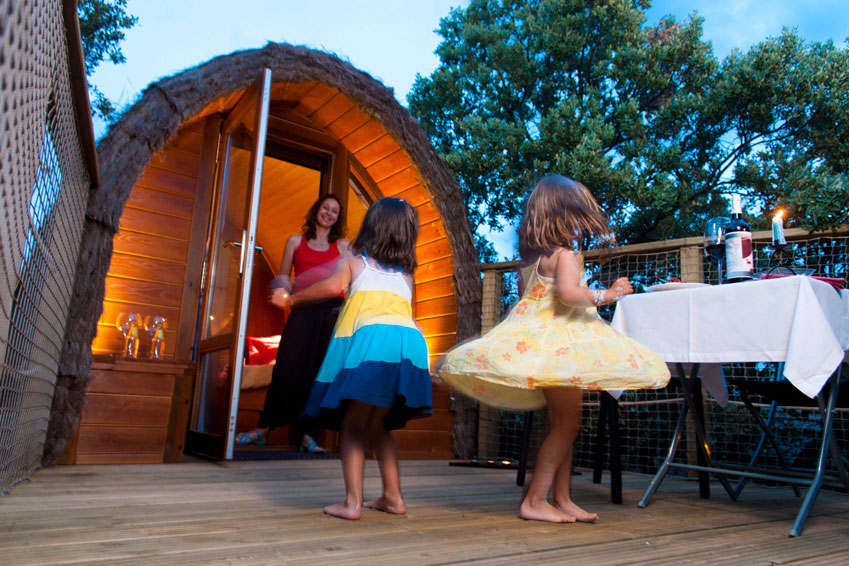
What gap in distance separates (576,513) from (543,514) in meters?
0.13

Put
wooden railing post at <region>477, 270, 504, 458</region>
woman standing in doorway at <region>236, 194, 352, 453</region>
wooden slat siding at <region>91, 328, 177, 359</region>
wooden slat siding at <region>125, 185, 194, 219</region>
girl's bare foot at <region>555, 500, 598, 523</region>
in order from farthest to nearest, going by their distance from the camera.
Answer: wooden railing post at <region>477, 270, 504, 458</region>, wooden slat siding at <region>125, 185, 194, 219</region>, wooden slat siding at <region>91, 328, 177, 359</region>, woman standing in doorway at <region>236, 194, 352, 453</region>, girl's bare foot at <region>555, 500, 598, 523</region>

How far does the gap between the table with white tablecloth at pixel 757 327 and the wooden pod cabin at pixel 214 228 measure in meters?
1.97

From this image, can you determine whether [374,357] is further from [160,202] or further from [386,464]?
[160,202]

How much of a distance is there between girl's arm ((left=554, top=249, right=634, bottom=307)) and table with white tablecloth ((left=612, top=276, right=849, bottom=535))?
0.49 metres

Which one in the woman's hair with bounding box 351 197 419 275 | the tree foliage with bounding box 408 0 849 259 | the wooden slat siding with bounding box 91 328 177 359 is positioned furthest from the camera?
the tree foliage with bounding box 408 0 849 259

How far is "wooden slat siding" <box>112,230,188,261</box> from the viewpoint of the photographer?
394cm

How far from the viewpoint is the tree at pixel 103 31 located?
1013 centimetres

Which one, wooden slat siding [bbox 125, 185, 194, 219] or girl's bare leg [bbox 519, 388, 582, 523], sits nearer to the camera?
girl's bare leg [bbox 519, 388, 582, 523]

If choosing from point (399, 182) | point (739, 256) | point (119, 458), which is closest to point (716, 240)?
point (739, 256)

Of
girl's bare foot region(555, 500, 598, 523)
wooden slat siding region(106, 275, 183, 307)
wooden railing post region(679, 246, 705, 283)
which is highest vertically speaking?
wooden railing post region(679, 246, 705, 283)

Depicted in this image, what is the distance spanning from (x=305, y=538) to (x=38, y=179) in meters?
1.16

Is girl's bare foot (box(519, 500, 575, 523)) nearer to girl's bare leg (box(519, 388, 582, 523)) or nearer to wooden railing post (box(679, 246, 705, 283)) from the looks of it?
girl's bare leg (box(519, 388, 582, 523))

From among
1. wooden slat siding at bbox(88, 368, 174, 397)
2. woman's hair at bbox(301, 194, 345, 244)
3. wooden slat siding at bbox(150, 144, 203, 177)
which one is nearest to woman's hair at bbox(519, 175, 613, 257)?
woman's hair at bbox(301, 194, 345, 244)

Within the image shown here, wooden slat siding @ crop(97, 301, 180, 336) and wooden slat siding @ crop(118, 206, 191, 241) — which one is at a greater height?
wooden slat siding @ crop(118, 206, 191, 241)
